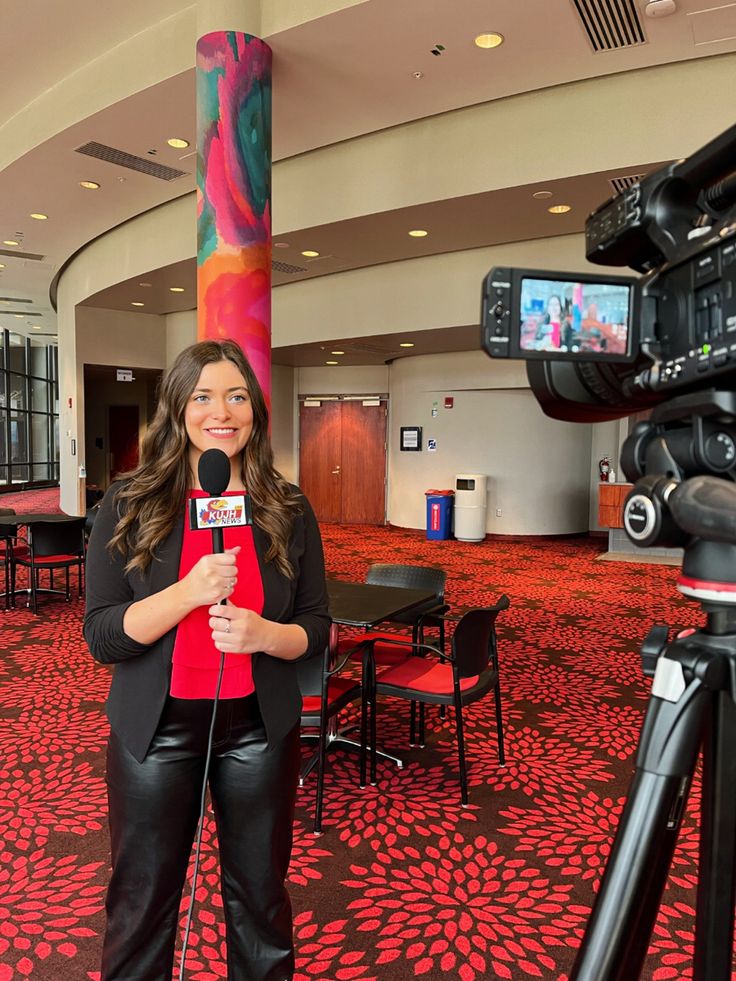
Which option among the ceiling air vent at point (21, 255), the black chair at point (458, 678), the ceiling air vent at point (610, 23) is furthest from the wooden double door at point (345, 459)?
the black chair at point (458, 678)

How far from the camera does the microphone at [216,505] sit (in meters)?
1.22

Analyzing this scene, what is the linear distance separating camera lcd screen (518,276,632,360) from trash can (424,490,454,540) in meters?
10.3

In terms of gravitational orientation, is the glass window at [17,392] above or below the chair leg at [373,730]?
above

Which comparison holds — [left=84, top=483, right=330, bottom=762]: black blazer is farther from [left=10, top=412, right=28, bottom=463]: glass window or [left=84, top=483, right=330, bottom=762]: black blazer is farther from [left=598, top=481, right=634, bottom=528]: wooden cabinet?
[left=10, top=412, right=28, bottom=463]: glass window

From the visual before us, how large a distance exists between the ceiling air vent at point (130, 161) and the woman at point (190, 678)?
6814 mm

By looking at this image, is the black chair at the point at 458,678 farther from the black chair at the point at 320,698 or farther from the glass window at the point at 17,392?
the glass window at the point at 17,392

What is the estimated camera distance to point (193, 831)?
4.82 feet

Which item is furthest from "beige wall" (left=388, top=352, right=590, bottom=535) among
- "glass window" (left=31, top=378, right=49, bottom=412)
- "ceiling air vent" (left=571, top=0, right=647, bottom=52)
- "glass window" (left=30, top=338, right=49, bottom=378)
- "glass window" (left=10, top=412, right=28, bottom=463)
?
"glass window" (left=30, top=338, right=49, bottom=378)

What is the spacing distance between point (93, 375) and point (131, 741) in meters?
15.4

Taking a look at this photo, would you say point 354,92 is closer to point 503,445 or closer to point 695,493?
point 695,493

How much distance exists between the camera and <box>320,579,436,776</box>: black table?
3.20 meters

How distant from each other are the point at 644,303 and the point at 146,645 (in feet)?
3.37

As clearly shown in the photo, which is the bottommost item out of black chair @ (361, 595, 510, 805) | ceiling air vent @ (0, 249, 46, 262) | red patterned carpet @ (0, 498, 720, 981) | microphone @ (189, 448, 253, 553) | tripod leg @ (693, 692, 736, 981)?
red patterned carpet @ (0, 498, 720, 981)

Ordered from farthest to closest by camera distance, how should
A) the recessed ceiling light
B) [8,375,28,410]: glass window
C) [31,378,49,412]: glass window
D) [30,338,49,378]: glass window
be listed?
[30,338,49,378]: glass window, [31,378,49,412]: glass window, [8,375,28,410]: glass window, the recessed ceiling light
